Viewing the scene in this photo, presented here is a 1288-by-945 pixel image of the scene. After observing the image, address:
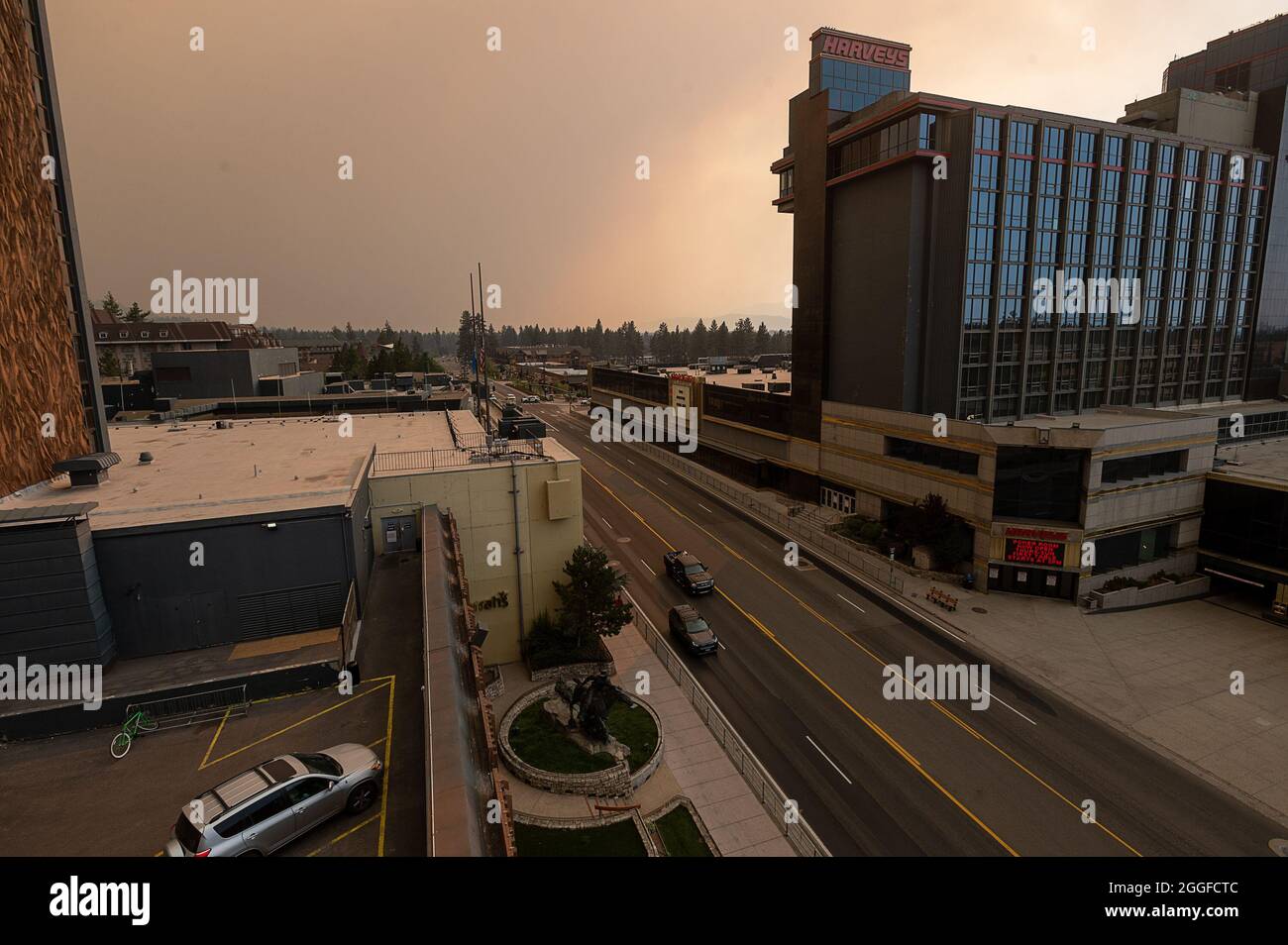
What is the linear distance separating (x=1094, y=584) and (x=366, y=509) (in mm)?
35062

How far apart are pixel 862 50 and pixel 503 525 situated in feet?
141

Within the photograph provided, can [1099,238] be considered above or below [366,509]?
above

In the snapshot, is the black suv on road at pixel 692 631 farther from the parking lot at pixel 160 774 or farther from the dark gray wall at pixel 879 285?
the dark gray wall at pixel 879 285

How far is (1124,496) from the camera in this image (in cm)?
3256

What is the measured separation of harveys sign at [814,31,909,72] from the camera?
4275 cm

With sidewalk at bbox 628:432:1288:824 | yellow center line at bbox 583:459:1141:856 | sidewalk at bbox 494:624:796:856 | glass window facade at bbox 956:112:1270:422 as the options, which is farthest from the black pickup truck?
glass window facade at bbox 956:112:1270:422

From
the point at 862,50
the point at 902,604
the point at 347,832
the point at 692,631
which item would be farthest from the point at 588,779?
the point at 862,50

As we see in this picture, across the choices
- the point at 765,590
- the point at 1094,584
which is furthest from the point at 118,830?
the point at 1094,584

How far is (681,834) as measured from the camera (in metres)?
17.5

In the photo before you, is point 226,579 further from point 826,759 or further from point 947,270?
point 947,270

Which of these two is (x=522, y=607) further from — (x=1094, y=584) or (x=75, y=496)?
(x=1094, y=584)

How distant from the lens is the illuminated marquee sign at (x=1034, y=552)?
3206cm

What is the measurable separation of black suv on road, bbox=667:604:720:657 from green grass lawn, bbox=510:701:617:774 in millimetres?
7490

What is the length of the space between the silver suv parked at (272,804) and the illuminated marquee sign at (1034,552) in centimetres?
3290
